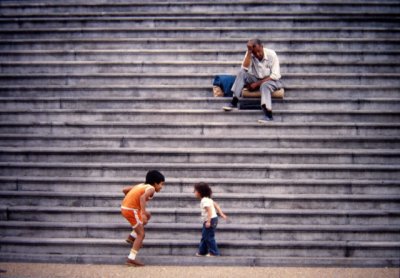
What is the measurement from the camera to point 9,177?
7949 millimetres

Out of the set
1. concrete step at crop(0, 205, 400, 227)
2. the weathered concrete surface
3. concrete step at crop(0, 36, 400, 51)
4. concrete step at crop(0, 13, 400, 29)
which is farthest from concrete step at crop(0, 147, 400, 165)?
concrete step at crop(0, 13, 400, 29)

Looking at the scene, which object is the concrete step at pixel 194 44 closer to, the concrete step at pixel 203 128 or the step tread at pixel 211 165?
the concrete step at pixel 203 128

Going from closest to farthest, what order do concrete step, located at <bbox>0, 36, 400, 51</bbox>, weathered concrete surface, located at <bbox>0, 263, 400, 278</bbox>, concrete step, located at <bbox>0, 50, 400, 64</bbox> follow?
weathered concrete surface, located at <bbox>0, 263, 400, 278</bbox> < concrete step, located at <bbox>0, 50, 400, 64</bbox> < concrete step, located at <bbox>0, 36, 400, 51</bbox>

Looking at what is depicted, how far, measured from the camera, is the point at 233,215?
737cm

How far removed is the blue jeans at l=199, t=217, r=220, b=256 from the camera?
6.65 meters

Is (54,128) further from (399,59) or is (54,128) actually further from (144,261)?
(399,59)

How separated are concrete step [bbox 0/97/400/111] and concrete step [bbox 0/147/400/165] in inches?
Result: 37.1

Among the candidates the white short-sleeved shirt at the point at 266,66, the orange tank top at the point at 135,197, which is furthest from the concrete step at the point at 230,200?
the white short-sleeved shirt at the point at 266,66

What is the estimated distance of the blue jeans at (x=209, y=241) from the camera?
665cm

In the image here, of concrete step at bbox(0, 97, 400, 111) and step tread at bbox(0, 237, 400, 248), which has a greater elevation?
concrete step at bbox(0, 97, 400, 111)

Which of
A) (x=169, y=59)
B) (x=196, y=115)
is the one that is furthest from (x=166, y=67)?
(x=196, y=115)

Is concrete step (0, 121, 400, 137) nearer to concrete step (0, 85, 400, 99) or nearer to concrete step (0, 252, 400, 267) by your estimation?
concrete step (0, 85, 400, 99)

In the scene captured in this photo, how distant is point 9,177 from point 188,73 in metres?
3.92

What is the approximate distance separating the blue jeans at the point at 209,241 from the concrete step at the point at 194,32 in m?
5.36
